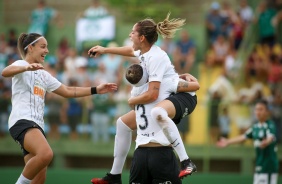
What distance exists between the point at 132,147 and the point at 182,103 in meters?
8.22

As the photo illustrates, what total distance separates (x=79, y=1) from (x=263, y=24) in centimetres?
642

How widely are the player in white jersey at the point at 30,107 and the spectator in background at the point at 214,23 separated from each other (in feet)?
30.6

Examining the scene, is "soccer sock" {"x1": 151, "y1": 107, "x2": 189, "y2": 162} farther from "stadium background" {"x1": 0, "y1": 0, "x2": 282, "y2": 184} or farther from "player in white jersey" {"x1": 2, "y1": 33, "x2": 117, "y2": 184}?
"stadium background" {"x1": 0, "y1": 0, "x2": 282, "y2": 184}

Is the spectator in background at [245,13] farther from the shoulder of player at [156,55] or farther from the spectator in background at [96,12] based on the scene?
the shoulder of player at [156,55]

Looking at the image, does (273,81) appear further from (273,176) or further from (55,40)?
(55,40)

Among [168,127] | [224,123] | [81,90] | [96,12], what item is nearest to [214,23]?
[96,12]

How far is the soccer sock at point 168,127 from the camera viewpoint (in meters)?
7.75

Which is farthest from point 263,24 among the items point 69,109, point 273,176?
point 273,176

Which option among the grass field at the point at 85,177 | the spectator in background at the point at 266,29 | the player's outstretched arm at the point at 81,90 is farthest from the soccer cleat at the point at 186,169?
the spectator in background at the point at 266,29

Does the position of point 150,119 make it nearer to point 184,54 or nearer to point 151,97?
point 151,97

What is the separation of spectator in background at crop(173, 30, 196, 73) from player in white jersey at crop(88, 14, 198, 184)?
333 inches

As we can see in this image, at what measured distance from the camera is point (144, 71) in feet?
26.5

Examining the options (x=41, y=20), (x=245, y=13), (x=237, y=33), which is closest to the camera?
(x=237, y=33)

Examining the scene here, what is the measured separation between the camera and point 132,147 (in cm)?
1617
